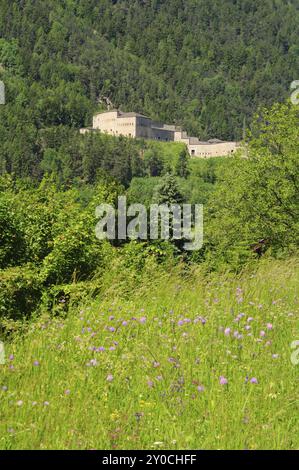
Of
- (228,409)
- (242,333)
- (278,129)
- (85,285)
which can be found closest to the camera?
(228,409)

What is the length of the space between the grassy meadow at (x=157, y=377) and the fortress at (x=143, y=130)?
17958 cm

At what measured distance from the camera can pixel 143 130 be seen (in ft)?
611

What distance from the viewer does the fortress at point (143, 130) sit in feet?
602

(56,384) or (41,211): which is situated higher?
(41,211)

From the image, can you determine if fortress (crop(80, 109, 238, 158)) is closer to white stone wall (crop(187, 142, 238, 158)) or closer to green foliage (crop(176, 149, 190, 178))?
white stone wall (crop(187, 142, 238, 158))

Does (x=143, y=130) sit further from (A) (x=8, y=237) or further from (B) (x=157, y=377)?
(B) (x=157, y=377)

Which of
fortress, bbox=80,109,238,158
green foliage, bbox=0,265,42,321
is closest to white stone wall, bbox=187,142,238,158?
fortress, bbox=80,109,238,158

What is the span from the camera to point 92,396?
140 inches

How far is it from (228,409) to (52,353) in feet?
4.54

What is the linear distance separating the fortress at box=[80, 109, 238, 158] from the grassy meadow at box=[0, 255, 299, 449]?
589ft

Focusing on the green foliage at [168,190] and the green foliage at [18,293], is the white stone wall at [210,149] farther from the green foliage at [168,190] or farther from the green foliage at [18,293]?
the green foliage at [18,293]

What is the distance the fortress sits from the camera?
183 m
